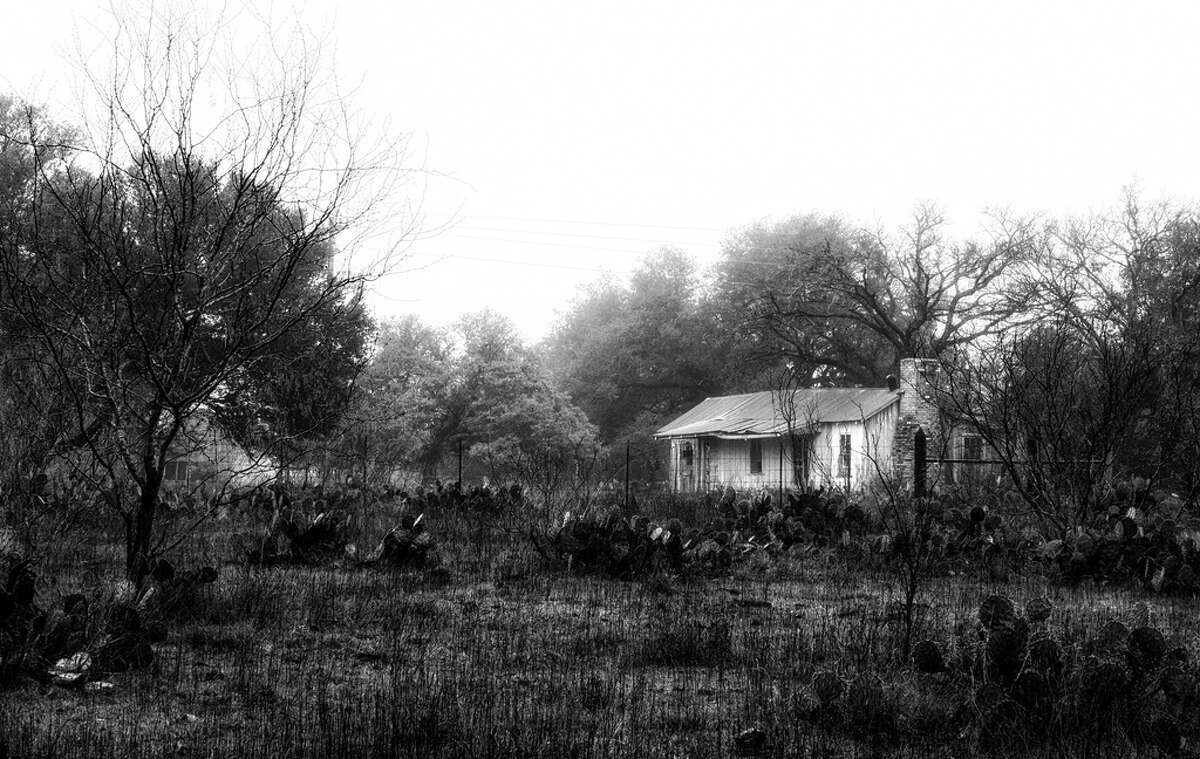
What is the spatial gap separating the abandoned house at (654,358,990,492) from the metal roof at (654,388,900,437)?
0.03m

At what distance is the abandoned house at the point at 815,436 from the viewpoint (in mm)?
28391

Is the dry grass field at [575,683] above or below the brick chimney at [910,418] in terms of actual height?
below

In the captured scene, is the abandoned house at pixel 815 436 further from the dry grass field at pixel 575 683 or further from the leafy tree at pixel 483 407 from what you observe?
the dry grass field at pixel 575 683

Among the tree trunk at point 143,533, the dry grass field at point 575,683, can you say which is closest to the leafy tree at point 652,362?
the dry grass field at point 575,683

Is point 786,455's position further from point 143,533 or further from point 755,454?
point 143,533

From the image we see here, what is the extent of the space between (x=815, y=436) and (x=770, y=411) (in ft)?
33.5

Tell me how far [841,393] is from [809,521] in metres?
22.2

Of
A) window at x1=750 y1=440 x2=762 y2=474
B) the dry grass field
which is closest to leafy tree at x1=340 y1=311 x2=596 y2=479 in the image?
window at x1=750 y1=440 x2=762 y2=474

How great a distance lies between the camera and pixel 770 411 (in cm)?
3562

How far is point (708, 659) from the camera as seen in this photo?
653 centimetres

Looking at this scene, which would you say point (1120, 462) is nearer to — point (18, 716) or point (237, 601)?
point (237, 601)

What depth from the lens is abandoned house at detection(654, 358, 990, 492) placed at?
28391 mm

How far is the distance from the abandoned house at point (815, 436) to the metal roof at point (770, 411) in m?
0.03

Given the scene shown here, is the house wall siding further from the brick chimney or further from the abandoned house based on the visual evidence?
the brick chimney
